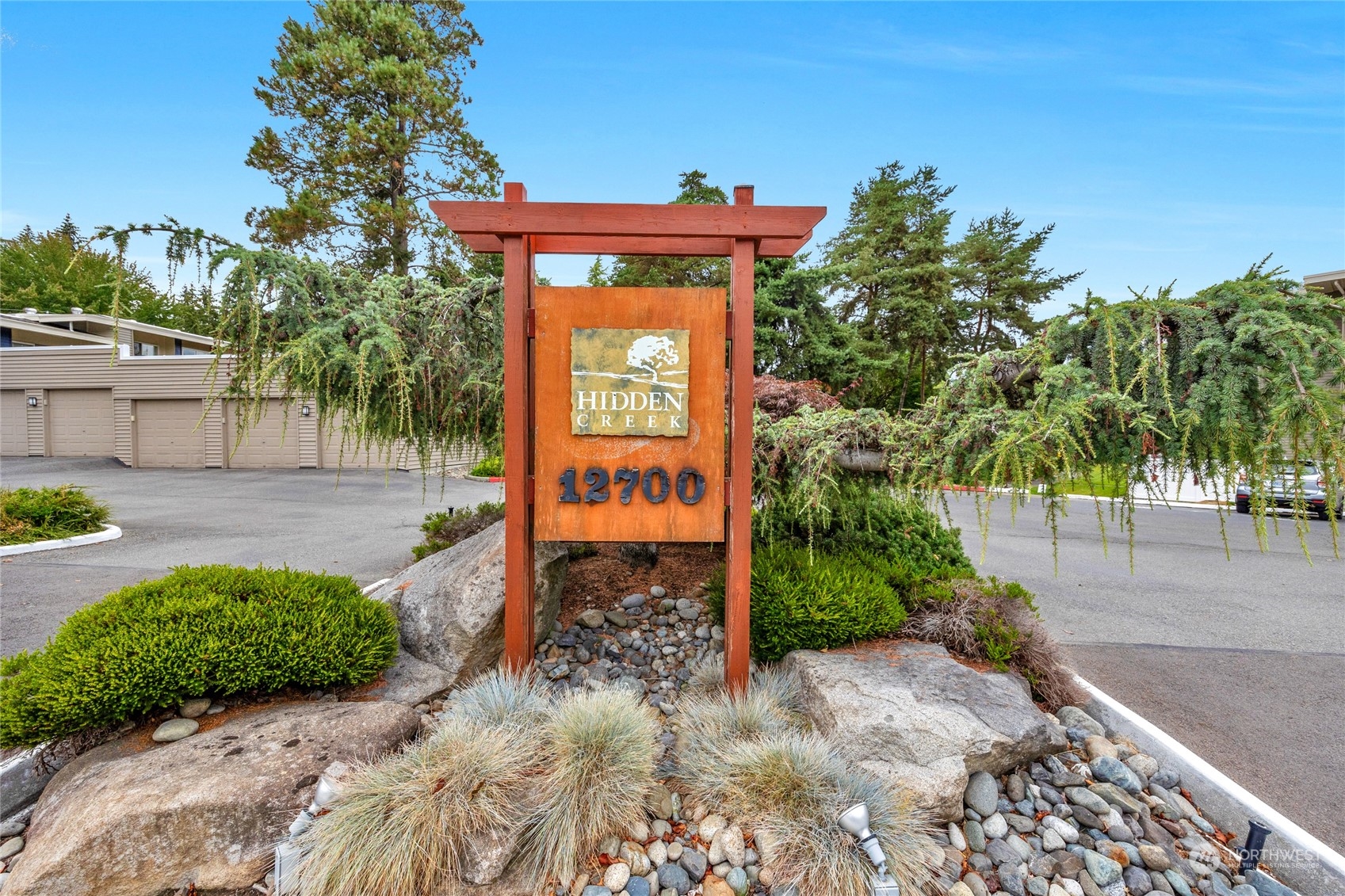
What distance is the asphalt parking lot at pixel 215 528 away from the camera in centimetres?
532

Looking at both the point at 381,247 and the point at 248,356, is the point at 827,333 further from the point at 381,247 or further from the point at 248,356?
the point at 381,247

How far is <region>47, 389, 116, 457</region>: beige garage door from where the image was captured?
55.9 ft

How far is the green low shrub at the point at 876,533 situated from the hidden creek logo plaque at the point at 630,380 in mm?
1251

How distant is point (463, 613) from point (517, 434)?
1.27 metres

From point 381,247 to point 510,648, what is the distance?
14.2 metres

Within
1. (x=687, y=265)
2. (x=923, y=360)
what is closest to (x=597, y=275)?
(x=687, y=265)

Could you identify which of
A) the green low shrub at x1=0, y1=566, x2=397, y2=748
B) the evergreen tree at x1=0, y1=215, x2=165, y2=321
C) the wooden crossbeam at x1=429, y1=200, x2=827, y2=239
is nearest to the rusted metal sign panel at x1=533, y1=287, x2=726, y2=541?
the wooden crossbeam at x1=429, y1=200, x2=827, y2=239

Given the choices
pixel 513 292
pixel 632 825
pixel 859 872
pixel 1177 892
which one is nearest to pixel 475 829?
pixel 632 825

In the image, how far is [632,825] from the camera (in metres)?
2.29

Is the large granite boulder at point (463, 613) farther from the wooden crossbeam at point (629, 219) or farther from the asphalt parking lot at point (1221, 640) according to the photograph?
the asphalt parking lot at point (1221, 640)

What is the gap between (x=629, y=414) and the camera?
9.77 ft

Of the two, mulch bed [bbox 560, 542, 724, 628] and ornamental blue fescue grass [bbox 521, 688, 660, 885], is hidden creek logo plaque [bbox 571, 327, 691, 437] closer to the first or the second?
ornamental blue fescue grass [bbox 521, 688, 660, 885]

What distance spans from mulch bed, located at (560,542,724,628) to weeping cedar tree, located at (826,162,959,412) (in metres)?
11.9

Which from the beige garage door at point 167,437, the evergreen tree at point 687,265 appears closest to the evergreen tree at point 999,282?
the evergreen tree at point 687,265
